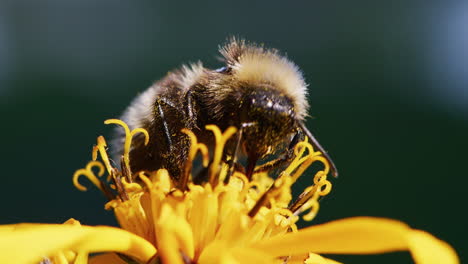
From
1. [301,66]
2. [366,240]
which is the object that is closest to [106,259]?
[366,240]

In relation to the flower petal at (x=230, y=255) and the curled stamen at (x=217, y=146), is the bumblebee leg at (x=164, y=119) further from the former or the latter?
the flower petal at (x=230, y=255)

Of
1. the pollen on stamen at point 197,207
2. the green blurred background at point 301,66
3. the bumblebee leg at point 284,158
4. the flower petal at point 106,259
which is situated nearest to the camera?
the pollen on stamen at point 197,207

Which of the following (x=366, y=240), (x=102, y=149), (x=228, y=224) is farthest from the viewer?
(x=102, y=149)

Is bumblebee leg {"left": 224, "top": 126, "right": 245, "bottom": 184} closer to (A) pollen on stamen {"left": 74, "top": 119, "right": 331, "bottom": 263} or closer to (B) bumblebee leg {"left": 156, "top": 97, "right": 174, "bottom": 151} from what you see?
(A) pollen on stamen {"left": 74, "top": 119, "right": 331, "bottom": 263}

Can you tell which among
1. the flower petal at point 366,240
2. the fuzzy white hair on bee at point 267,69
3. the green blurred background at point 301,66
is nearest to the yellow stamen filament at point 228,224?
the flower petal at point 366,240

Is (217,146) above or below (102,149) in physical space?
below

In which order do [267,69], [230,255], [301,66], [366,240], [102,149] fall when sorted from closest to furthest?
[366,240] → [230,255] → [267,69] → [102,149] → [301,66]

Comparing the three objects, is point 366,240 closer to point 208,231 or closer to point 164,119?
point 208,231
